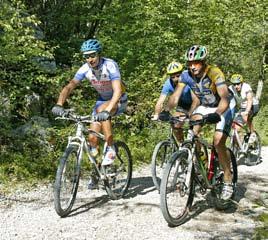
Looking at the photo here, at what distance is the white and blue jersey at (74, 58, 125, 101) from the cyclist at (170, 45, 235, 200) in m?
0.96

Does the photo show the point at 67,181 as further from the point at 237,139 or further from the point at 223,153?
the point at 237,139

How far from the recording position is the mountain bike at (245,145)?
34.6 ft

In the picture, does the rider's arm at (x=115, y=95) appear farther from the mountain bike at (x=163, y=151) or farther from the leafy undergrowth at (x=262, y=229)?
the leafy undergrowth at (x=262, y=229)

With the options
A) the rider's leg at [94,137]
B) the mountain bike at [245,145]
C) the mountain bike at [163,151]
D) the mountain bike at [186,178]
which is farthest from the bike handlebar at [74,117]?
the mountain bike at [245,145]

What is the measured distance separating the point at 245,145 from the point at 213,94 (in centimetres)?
495

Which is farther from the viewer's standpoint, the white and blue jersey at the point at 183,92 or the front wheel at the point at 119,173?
the white and blue jersey at the point at 183,92

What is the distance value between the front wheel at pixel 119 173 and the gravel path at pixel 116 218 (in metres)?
0.16

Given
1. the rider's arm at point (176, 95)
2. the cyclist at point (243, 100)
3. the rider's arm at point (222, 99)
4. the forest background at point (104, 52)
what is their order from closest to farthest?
the rider's arm at point (222, 99) < the rider's arm at point (176, 95) < the forest background at point (104, 52) < the cyclist at point (243, 100)

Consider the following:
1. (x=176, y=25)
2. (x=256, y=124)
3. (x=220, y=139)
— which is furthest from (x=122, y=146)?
(x=256, y=124)

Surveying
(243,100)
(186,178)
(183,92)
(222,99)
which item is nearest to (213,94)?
(222,99)

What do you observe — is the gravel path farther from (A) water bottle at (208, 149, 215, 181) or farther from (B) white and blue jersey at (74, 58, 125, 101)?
(B) white and blue jersey at (74, 58, 125, 101)

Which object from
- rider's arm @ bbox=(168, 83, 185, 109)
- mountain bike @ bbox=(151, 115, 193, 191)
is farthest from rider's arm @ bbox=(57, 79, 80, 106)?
mountain bike @ bbox=(151, 115, 193, 191)

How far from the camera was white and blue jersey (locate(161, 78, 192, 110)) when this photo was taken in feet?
25.4

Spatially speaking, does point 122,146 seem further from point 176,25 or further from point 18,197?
point 176,25
